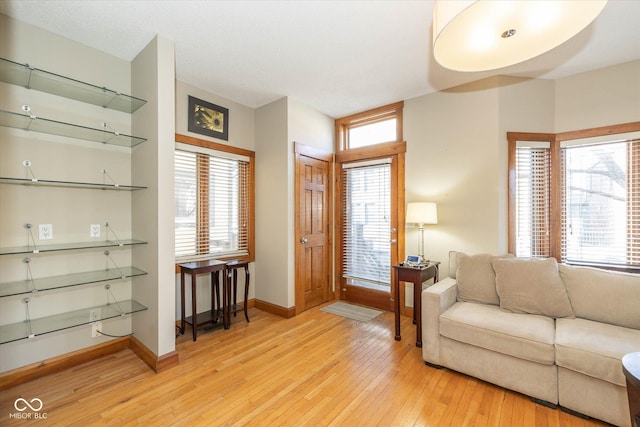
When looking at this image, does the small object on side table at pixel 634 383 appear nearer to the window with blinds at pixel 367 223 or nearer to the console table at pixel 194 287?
the window with blinds at pixel 367 223

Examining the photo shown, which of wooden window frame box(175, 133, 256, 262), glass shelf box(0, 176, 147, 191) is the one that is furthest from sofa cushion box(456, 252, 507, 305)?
glass shelf box(0, 176, 147, 191)

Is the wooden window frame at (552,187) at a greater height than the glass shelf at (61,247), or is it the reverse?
the wooden window frame at (552,187)

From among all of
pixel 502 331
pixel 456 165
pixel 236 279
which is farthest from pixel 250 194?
pixel 502 331

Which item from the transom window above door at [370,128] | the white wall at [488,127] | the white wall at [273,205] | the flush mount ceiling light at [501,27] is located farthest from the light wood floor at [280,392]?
the transom window above door at [370,128]

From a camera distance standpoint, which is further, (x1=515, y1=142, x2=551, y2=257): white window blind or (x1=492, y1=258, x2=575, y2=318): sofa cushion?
(x1=515, y1=142, x2=551, y2=257): white window blind

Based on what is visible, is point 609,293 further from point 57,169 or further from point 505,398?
point 57,169

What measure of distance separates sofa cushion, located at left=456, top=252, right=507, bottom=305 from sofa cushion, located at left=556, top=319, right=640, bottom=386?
22.2 inches

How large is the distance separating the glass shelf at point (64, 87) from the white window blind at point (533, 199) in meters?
3.89

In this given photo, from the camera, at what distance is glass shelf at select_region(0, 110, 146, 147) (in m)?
2.06

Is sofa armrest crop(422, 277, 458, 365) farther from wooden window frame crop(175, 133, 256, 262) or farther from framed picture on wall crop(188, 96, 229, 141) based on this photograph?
framed picture on wall crop(188, 96, 229, 141)

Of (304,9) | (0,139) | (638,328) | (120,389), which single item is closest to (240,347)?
(120,389)

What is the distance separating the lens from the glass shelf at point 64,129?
2.06 m

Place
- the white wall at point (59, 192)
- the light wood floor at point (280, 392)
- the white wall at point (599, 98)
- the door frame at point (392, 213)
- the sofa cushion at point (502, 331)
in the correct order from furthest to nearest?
the door frame at point (392, 213) < the white wall at point (599, 98) < the white wall at point (59, 192) < the sofa cushion at point (502, 331) < the light wood floor at point (280, 392)

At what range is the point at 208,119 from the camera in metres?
3.42
